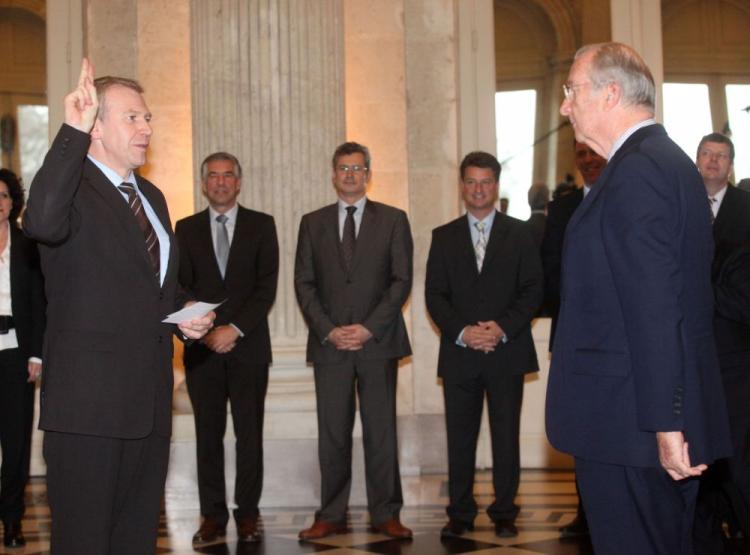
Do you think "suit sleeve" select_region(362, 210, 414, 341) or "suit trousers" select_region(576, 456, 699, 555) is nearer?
"suit trousers" select_region(576, 456, 699, 555)

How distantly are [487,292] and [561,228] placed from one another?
533 mm

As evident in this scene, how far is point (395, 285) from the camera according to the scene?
253 inches

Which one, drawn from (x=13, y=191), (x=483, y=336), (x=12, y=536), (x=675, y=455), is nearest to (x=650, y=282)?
(x=675, y=455)

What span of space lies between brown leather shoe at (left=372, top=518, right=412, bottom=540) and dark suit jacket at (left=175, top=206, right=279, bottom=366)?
1.10 metres

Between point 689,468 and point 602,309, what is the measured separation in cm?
48

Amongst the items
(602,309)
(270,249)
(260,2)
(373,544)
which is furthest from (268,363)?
(602,309)

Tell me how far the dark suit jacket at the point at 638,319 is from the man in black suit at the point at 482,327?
297 cm

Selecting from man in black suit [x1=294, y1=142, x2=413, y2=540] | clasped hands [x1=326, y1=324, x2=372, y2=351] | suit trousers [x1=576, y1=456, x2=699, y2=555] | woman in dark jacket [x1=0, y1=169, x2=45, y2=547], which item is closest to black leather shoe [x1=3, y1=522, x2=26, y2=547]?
woman in dark jacket [x1=0, y1=169, x2=45, y2=547]

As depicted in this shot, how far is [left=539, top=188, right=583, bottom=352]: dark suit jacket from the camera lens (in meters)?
6.36

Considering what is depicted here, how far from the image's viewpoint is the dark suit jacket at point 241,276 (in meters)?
6.42

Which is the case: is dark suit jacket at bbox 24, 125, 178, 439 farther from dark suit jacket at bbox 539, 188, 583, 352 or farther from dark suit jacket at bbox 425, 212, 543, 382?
dark suit jacket at bbox 539, 188, 583, 352

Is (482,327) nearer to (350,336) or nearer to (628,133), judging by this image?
(350,336)

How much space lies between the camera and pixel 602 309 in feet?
10.4

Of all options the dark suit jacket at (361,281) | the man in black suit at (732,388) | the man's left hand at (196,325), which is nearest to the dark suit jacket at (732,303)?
the man in black suit at (732,388)
